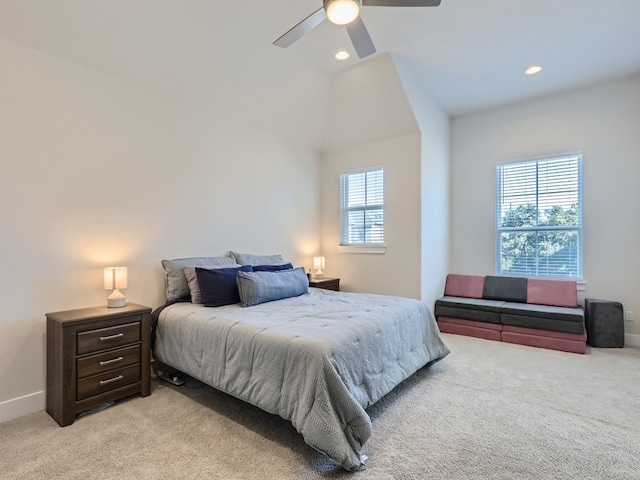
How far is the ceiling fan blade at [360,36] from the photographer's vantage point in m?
2.32

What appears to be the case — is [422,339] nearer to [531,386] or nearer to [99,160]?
[531,386]

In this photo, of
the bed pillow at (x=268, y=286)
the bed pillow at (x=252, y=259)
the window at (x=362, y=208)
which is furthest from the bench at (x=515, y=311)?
the bed pillow at (x=252, y=259)

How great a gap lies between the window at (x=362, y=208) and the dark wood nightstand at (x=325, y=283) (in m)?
0.69

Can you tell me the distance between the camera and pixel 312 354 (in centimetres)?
188

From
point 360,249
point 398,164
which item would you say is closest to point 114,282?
point 360,249

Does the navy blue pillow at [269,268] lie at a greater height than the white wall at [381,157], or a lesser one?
lesser

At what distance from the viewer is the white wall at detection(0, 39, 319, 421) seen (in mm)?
2432

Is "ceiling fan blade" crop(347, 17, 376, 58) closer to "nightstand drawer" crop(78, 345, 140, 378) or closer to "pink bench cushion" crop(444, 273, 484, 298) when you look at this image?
"nightstand drawer" crop(78, 345, 140, 378)

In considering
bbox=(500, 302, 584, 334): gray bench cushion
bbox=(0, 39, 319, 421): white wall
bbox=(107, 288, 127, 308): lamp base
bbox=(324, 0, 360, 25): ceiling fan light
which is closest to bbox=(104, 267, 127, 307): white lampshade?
bbox=(107, 288, 127, 308): lamp base

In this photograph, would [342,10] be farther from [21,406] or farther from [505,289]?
[505,289]

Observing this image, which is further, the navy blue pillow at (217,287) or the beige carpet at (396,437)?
the navy blue pillow at (217,287)

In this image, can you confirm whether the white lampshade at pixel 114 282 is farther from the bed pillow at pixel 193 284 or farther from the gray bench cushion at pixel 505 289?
the gray bench cushion at pixel 505 289

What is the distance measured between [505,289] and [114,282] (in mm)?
4655

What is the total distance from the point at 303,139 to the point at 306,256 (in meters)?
1.76
